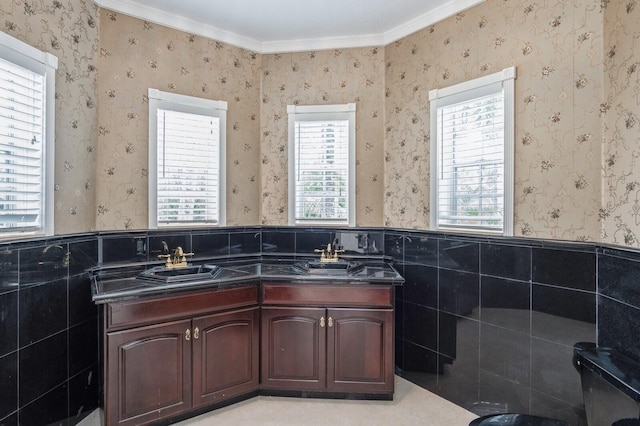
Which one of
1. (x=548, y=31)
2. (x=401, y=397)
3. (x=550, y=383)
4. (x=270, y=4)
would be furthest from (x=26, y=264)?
(x=548, y=31)

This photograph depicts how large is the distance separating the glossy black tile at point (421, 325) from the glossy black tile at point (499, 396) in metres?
0.42

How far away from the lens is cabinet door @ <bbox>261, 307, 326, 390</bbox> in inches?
105

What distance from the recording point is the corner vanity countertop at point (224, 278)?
7.33ft

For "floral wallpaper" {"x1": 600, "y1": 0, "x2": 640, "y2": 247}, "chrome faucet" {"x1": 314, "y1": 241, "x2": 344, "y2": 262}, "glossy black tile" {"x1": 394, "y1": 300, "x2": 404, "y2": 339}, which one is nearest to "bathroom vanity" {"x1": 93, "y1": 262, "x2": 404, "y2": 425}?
"chrome faucet" {"x1": 314, "y1": 241, "x2": 344, "y2": 262}

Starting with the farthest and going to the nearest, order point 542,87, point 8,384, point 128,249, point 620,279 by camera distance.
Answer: point 128,249, point 542,87, point 8,384, point 620,279

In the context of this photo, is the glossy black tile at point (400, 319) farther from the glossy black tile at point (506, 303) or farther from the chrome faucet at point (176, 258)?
the chrome faucet at point (176, 258)

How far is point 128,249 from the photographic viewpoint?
275cm

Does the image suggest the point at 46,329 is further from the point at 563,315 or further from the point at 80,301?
the point at 563,315

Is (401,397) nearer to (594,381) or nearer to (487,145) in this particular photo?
(594,381)

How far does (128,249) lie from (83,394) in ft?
3.28

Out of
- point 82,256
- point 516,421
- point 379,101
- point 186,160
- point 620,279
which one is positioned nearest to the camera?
point 516,421

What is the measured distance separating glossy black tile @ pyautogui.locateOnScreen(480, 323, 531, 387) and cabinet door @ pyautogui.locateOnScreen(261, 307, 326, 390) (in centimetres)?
111

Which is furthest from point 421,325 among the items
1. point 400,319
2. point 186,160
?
point 186,160

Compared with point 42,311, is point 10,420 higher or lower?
lower
